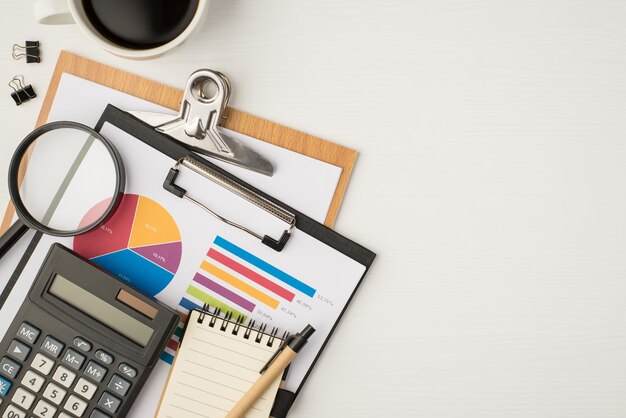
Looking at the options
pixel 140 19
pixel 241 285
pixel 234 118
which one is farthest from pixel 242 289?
pixel 140 19

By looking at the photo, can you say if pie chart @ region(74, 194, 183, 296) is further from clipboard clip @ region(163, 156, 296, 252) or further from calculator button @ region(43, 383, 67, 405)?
calculator button @ region(43, 383, 67, 405)

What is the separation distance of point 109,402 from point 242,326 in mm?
175

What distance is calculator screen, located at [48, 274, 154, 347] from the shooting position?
666 mm

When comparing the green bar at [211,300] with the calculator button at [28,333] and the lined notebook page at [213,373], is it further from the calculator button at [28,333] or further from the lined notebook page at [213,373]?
the calculator button at [28,333]

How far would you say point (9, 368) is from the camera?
2.21 ft

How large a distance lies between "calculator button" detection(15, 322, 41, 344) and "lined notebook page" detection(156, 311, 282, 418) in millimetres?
165

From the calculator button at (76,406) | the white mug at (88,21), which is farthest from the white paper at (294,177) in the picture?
the calculator button at (76,406)

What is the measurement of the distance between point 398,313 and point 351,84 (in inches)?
11.1

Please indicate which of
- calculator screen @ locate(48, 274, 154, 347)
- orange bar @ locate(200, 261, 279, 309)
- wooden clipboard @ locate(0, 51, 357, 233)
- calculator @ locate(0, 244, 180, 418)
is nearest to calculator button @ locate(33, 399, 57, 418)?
calculator @ locate(0, 244, 180, 418)

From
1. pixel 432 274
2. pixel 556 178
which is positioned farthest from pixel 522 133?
pixel 432 274

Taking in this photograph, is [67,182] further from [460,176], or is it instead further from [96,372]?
[460,176]

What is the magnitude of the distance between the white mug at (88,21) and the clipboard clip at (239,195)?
138 millimetres

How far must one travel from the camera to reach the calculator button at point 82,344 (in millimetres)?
670

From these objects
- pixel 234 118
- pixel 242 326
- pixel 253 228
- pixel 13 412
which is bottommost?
pixel 13 412
